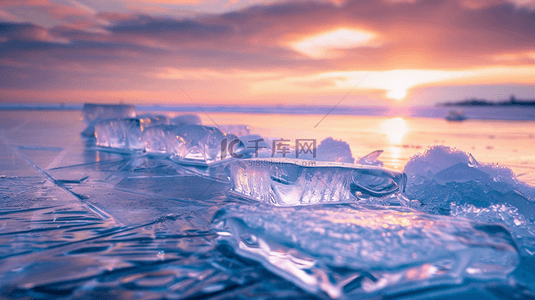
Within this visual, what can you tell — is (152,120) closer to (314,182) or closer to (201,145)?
(201,145)

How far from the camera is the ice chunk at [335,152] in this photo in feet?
7.80

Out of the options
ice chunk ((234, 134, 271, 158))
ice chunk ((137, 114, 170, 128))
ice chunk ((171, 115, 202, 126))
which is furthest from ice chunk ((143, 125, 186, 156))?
ice chunk ((171, 115, 202, 126))

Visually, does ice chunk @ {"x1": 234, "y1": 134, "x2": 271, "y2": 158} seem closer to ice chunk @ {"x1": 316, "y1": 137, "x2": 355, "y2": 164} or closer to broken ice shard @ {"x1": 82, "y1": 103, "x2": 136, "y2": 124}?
ice chunk @ {"x1": 316, "y1": 137, "x2": 355, "y2": 164}

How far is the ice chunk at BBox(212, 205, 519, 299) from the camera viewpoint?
0.91 m

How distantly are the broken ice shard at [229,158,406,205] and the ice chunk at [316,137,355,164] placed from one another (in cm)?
63

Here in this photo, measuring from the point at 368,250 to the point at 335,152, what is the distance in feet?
4.83

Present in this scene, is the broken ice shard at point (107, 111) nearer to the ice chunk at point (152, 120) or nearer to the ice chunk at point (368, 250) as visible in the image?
the ice chunk at point (152, 120)

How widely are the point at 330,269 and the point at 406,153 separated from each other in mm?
2603

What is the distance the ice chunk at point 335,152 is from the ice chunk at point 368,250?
1219 mm

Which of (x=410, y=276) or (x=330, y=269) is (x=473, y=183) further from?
(x=330, y=269)

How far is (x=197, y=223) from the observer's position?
1345 mm

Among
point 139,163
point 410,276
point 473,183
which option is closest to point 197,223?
point 410,276

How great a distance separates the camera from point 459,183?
168 centimetres

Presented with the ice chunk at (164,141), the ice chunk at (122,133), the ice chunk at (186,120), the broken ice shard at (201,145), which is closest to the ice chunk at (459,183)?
the broken ice shard at (201,145)
